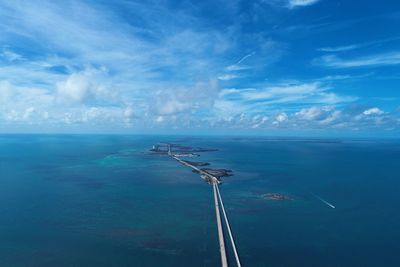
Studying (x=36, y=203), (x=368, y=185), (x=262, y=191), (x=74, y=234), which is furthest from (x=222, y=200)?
(x=368, y=185)

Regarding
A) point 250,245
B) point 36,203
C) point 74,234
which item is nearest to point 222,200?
point 250,245

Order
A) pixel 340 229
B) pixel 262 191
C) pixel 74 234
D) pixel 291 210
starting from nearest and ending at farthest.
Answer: pixel 74 234 → pixel 340 229 → pixel 291 210 → pixel 262 191

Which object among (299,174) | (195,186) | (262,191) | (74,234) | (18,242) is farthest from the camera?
(299,174)

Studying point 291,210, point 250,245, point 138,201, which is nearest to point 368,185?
point 291,210

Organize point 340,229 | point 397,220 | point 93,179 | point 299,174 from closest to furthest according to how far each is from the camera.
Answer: point 340,229 < point 397,220 < point 93,179 < point 299,174

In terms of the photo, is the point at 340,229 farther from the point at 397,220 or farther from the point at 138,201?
the point at 138,201

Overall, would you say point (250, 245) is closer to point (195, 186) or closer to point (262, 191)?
point (262, 191)

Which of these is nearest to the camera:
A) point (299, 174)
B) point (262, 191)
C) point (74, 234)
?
point (74, 234)

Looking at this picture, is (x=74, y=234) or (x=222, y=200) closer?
(x=74, y=234)
